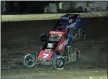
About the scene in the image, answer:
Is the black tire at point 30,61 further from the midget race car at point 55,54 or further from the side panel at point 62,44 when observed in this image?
the side panel at point 62,44

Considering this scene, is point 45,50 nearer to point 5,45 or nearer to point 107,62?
point 107,62


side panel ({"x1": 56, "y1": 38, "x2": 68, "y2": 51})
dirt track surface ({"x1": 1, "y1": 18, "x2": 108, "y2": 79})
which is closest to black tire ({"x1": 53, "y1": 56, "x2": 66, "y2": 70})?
dirt track surface ({"x1": 1, "y1": 18, "x2": 108, "y2": 79})

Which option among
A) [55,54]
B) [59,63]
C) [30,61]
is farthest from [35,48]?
[59,63]

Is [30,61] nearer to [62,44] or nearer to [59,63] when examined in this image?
[59,63]

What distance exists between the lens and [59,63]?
1246 cm

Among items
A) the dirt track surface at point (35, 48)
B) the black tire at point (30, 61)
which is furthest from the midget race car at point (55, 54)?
the dirt track surface at point (35, 48)

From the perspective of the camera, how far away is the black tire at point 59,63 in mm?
12352

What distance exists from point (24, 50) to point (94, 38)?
4.86 metres

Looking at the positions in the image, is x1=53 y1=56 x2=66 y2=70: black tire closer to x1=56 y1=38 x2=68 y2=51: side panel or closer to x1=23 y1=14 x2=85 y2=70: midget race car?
x1=23 y1=14 x2=85 y2=70: midget race car

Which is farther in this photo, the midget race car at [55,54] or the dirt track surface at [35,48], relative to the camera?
the dirt track surface at [35,48]

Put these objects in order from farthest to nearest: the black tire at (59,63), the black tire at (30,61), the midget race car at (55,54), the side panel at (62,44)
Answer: the side panel at (62,44)
the black tire at (30,61)
the midget race car at (55,54)
the black tire at (59,63)

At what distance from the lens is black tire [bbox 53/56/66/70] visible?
40.5ft

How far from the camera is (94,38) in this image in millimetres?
19516

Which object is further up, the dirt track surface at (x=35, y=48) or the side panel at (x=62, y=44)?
the side panel at (x=62, y=44)
